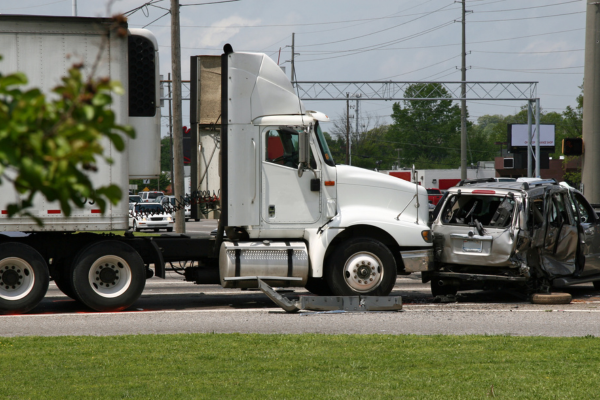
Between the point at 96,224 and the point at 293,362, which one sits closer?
the point at 293,362

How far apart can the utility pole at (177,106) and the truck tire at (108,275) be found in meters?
9.22

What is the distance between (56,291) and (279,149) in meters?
5.63

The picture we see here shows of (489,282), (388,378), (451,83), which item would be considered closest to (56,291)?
(489,282)

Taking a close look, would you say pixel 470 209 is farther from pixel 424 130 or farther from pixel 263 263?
pixel 424 130

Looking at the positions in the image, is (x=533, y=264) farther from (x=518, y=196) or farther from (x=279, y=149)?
(x=279, y=149)

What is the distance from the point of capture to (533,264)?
11250 mm

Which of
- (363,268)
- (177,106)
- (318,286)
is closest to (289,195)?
(363,268)

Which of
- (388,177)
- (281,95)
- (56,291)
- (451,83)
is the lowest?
(56,291)

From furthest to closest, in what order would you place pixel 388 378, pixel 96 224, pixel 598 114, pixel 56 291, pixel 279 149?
pixel 598 114
pixel 56 291
pixel 279 149
pixel 96 224
pixel 388 378

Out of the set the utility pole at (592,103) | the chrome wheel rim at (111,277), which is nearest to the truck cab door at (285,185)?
the chrome wheel rim at (111,277)

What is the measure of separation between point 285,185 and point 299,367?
466cm

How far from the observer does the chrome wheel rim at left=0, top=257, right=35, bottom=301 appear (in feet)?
32.2

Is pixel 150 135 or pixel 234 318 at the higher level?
pixel 150 135

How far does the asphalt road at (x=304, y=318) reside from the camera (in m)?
8.81
